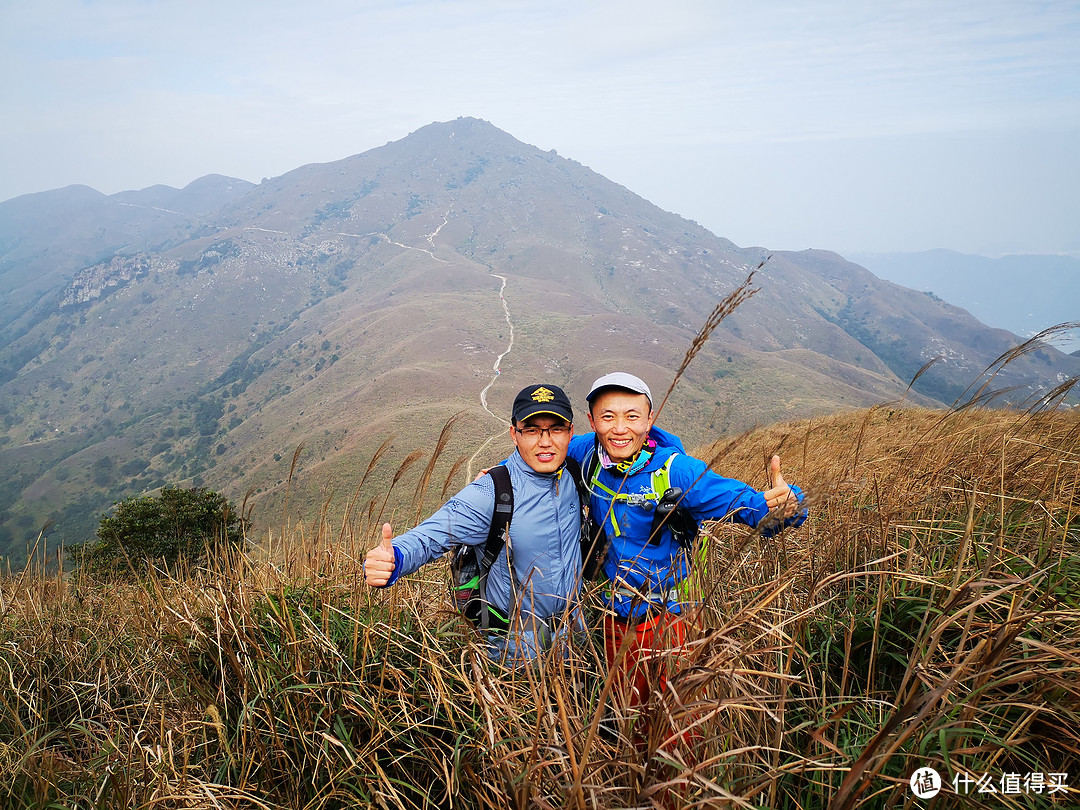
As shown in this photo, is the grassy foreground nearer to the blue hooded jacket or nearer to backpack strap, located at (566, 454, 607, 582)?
the blue hooded jacket

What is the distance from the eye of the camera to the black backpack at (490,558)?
2.27m

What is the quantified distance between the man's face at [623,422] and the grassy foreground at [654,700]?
639mm

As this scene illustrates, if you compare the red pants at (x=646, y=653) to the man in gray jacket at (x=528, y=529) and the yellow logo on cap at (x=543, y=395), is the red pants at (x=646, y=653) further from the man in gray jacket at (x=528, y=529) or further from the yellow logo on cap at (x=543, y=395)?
the yellow logo on cap at (x=543, y=395)

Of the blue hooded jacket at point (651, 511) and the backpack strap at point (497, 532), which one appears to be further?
the backpack strap at point (497, 532)

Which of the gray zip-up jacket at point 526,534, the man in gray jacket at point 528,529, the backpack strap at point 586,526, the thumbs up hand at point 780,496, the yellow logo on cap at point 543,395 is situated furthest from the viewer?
the yellow logo on cap at point 543,395

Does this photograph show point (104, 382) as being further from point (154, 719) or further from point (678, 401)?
point (154, 719)

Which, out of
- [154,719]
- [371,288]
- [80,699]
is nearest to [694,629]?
[154,719]

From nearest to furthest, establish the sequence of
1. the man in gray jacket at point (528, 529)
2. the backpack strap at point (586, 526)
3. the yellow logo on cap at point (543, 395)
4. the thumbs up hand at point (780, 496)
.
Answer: the thumbs up hand at point (780, 496) → the man in gray jacket at point (528, 529) → the backpack strap at point (586, 526) → the yellow logo on cap at point (543, 395)

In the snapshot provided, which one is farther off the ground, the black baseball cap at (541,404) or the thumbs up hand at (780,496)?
the black baseball cap at (541,404)

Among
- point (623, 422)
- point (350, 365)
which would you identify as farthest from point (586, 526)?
point (350, 365)

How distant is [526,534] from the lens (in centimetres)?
238

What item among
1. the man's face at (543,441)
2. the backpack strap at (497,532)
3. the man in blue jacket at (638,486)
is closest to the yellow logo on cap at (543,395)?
the man's face at (543,441)

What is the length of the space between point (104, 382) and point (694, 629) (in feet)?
616

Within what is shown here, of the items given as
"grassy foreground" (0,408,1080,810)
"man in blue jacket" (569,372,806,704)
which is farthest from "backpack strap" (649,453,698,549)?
"grassy foreground" (0,408,1080,810)
